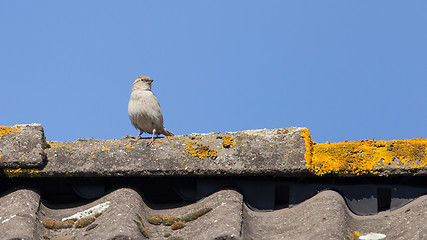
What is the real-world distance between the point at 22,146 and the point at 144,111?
3.88m

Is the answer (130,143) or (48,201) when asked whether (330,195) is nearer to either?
(130,143)

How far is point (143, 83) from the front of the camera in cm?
937

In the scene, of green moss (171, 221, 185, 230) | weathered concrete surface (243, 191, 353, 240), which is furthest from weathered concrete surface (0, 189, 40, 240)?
weathered concrete surface (243, 191, 353, 240)

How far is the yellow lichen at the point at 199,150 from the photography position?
16.4 feet

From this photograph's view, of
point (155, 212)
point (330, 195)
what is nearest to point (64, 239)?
point (155, 212)

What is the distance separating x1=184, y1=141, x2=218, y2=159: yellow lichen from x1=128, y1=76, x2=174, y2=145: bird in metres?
3.57

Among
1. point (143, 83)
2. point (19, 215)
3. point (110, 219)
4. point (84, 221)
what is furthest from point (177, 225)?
point (143, 83)

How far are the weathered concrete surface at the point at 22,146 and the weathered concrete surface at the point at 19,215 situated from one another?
0.24 m

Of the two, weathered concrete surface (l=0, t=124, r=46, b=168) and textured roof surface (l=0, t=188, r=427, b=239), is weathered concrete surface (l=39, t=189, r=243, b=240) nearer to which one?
textured roof surface (l=0, t=188, r=427, b=239)

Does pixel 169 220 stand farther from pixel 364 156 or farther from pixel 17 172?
pixel 364 156

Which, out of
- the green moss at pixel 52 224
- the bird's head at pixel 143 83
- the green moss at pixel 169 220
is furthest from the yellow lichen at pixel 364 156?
the bird's head at pixel 143 83

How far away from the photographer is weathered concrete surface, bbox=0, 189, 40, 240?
392 cm

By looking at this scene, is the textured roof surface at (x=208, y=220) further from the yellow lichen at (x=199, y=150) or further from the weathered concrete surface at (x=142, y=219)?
the yellow lichen at (x=199, y=150)

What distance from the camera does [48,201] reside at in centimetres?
498
